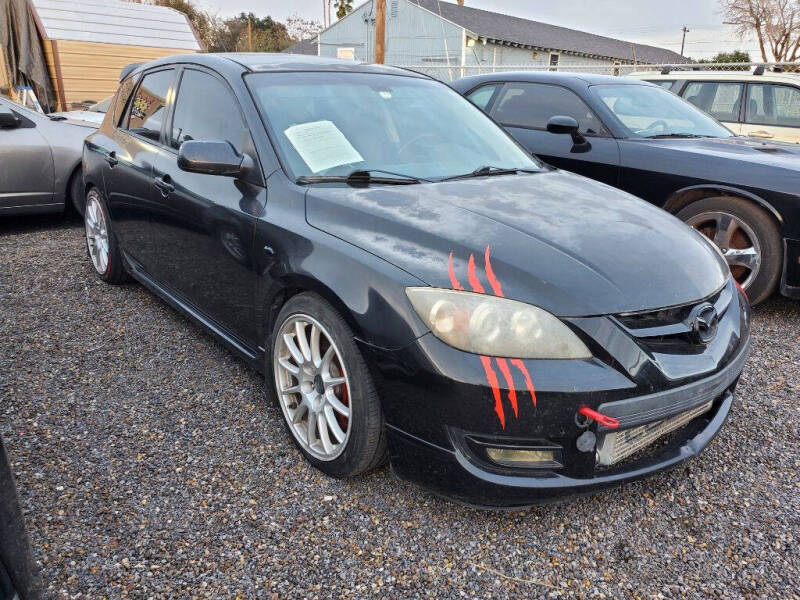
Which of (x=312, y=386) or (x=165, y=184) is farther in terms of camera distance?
(x=165, y=184)

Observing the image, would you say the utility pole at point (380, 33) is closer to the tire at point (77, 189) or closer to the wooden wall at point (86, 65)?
the wooden wall at point (86, 65)

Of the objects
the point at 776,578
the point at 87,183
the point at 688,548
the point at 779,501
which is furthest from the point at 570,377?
the point at 87,183

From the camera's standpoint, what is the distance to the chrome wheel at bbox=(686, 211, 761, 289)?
412 centimetres

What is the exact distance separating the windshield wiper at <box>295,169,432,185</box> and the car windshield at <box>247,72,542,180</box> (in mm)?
15

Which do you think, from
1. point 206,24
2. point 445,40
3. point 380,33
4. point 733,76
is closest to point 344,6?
point 206,24

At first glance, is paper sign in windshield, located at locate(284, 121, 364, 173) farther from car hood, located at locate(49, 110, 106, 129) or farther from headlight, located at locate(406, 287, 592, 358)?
car hood, located at locate(49, 110, 106, 129)

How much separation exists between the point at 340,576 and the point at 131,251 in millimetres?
2857

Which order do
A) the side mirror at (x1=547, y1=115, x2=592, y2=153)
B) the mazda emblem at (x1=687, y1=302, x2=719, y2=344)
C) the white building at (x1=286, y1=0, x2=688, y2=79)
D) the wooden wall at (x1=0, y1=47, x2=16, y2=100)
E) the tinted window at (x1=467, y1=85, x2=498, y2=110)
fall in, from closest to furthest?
→ the mazda emblem at (x1=687, y1=302, x2=719, y2=344), the side mirror at (x1=547, y1=115, x2=592, y2=153), the tinted window at (x1=467, y1=85, x2=498, y2=110), the wooden wall at (x1=0, y1=47, x2=16, y2=100), the white building at (x1=286, y1=0, x2=688, y2=79)

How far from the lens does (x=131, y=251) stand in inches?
159

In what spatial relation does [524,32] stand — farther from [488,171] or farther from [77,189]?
[488,171]

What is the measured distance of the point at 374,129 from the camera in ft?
9.57

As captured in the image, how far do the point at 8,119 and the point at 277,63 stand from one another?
4.21 m

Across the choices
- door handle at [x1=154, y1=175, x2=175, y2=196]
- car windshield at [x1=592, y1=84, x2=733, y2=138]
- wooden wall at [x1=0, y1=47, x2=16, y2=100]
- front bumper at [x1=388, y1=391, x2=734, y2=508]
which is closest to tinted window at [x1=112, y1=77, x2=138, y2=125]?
door handle at [x1=154, y1=175, x2=175, y2=196]

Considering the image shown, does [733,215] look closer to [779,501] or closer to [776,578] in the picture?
[779,501]
